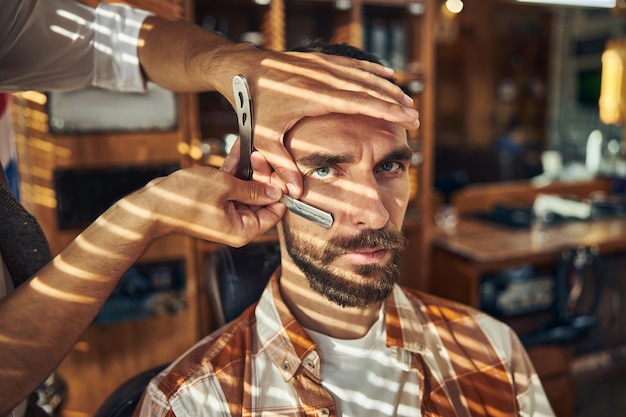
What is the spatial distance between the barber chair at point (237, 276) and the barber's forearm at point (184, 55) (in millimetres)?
563

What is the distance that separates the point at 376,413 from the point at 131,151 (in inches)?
81.6

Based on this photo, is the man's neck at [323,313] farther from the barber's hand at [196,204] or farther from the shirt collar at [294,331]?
the barber's hand at [196,204]

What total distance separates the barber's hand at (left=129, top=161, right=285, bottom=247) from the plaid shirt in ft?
1.32

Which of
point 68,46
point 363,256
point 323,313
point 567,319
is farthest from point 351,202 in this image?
point 567,319

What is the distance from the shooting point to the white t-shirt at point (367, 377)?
50.3 inches

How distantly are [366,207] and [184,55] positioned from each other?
0.55 m

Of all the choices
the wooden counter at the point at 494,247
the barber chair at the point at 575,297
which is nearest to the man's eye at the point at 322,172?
the wooden counter at the point at 494,247

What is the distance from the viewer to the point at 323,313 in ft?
4.60

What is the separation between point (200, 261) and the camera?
119 inches

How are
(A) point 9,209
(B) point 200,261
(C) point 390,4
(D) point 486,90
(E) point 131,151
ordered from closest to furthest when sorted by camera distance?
(A) point 9,209, (E) point 131,151, (B) point 200,261, (C) point 390,4, (D) point 486,90

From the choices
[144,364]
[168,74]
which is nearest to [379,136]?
[168,74]

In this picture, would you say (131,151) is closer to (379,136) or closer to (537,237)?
(379,136)

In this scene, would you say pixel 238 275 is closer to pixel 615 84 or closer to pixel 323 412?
pixel 323 412

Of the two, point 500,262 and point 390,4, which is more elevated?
point 390,4
